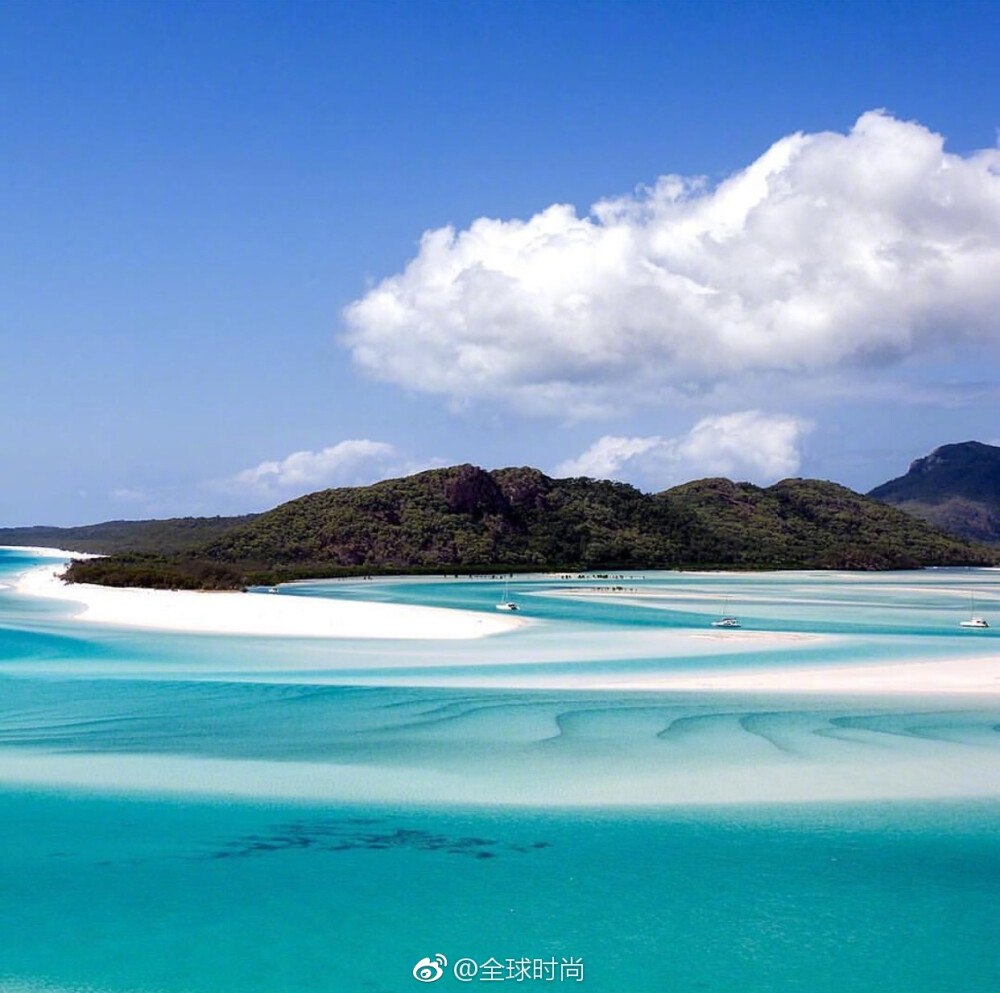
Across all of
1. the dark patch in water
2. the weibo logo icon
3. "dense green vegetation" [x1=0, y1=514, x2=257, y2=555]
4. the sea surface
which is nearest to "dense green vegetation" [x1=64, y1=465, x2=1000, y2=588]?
"dense green vegetation" [x1=0, y1=514, x2=257, y2=555]

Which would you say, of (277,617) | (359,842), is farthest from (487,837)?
(277,617)

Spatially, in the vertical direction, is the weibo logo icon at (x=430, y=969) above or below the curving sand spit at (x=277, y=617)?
below

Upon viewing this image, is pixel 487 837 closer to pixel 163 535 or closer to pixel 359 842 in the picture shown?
pixel 359 842

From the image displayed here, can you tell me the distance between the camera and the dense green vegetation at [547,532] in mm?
106812

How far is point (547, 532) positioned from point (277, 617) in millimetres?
82682

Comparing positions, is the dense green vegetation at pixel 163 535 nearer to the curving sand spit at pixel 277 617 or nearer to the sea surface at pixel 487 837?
the curving sand spit at pixel 277 617

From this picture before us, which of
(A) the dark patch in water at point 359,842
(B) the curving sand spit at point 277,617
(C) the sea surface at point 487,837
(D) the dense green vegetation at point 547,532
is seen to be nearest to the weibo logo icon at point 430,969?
(C) the sea surface at point 487,837

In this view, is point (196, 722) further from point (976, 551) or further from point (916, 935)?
point (976, 551)

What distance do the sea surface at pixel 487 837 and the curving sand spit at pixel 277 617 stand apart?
12288 mm

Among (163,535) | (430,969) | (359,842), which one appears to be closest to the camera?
(430,969)

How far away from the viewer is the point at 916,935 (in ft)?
32.2

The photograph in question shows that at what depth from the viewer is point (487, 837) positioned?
40.6 ft

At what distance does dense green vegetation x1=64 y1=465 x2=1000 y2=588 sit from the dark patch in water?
66665 millimetres

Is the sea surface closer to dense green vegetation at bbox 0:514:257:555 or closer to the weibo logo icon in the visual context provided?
the weibo logo icon
